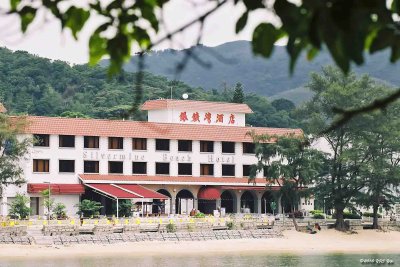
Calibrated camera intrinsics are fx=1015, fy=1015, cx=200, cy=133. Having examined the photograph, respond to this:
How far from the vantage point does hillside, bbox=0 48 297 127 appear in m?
101

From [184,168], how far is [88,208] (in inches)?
446

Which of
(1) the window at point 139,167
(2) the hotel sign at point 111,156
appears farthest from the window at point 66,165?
(1) the window at point 139,167

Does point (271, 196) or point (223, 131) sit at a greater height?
point (223, 131)

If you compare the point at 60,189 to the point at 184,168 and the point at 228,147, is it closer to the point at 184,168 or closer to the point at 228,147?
the point at 184,168

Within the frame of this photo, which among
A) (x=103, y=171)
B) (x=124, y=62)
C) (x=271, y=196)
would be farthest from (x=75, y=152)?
(x=124, y=62)

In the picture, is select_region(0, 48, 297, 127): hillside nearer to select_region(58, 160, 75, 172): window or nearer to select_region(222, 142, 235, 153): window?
select_region(222, 142, 235, 153): window

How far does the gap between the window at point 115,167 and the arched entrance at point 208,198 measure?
18.7 ft

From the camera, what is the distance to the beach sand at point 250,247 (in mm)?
48250

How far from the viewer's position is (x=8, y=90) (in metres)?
105

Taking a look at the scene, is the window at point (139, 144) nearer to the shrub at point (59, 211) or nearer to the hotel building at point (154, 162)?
the hotel building at point (154, 162)

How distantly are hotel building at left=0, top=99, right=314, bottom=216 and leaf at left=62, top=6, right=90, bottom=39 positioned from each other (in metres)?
53.8

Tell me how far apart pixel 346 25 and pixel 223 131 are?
64.5m

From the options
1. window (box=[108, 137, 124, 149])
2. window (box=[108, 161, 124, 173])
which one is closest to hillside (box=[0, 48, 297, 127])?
window (box=[108, 137, 124, 149])

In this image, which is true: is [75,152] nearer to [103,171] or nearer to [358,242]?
[103,171]
